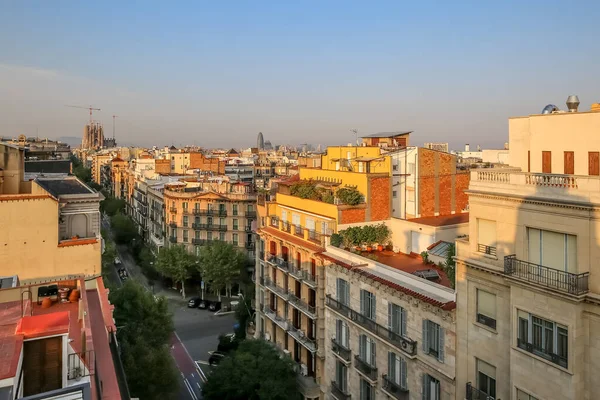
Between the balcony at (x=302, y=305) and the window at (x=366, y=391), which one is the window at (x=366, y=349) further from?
the balcony at (x=302, y=305)

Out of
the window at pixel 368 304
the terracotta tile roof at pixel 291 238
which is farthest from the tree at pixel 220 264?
the window at pixel 368 304

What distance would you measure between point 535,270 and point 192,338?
117ft

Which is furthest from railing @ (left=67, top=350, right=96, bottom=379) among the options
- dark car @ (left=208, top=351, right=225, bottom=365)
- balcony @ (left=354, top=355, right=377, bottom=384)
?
dark car @ (left=208, top=351, right=225, bottom=365)

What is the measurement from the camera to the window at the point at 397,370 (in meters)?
22.4

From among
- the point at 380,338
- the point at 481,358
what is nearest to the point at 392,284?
the point at 380,338

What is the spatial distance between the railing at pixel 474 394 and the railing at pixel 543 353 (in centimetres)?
278

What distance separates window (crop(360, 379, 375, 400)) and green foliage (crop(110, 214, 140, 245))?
60.3 meters

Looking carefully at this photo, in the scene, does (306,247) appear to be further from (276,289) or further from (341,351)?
(341,351)

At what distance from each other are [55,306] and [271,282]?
21412 millimetres

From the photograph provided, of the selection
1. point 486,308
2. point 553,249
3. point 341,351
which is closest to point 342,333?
point 341,351

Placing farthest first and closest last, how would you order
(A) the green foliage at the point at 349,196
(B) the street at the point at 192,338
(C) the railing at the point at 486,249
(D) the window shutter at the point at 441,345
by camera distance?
(B) the street at the point at 192,338 < (A) the green foliage at the point at 349,196 < (D) the window shutter at the point at 441,345 < (C) the railing at the point at 486,249

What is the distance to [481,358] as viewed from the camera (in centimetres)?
1823

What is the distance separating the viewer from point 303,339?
31.8 meters

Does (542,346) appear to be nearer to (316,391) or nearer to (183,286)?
(316,391)
